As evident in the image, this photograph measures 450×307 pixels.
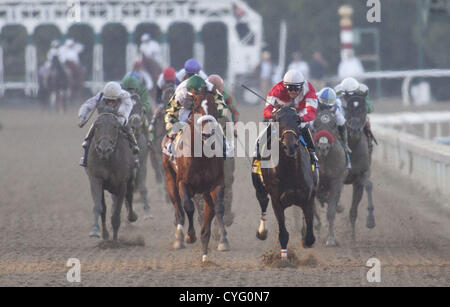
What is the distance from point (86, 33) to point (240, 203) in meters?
28.9

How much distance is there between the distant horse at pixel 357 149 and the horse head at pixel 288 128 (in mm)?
2762

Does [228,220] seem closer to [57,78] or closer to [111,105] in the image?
[111,105]

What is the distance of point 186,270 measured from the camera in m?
9.91

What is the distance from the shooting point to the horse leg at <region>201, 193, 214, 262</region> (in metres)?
10.3

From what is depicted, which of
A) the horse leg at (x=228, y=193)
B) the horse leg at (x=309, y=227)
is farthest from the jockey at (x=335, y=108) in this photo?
the horse leg at (x=309, y=227)

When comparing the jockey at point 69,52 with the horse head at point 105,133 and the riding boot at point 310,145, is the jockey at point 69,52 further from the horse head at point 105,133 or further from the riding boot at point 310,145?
the riding boot at point 310,145

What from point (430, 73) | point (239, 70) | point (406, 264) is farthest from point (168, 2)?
point (406, 264)

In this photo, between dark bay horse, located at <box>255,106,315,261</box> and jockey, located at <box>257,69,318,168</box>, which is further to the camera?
jockey, located at <box>257,69,318,168</box>

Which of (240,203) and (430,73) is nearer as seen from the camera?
(240,203)

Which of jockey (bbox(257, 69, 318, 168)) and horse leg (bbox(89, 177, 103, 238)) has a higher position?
jockey (bbox(257, 69, 318, 168))
